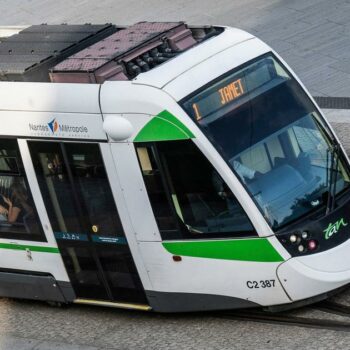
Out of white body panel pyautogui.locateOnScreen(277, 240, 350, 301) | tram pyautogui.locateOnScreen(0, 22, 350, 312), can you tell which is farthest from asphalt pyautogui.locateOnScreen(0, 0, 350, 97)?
white body panel pyautogui.locateOnScreen(277, 240, 350, 301)

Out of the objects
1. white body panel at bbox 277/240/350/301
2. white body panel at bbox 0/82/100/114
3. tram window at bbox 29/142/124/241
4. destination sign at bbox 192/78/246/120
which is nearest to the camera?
white body panel at bbox 277/240/350/301

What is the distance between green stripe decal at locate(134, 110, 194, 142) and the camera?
9.03 meters

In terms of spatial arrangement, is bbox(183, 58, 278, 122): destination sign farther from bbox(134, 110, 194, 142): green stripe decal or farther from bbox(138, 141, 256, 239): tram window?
bbox(138, 141, 256, 239): tram window

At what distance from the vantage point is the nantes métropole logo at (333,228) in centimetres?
908

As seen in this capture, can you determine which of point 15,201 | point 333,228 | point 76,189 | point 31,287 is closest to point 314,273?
point 333,228

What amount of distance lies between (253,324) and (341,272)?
102cm

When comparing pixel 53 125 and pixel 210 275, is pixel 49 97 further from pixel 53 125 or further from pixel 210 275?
pixel 210 275

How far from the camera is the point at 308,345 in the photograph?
8766 millimetres

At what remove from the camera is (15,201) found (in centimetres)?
1059

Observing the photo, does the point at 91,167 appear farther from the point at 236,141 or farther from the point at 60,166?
the point at 236,141

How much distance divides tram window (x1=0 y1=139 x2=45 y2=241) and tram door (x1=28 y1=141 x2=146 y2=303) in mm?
264

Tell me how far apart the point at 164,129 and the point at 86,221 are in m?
1.44

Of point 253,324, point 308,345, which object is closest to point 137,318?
point 253,324

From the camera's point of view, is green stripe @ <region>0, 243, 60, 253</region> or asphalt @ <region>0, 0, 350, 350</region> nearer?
asphalt @ <region>0, 0, 350, 350</region>
